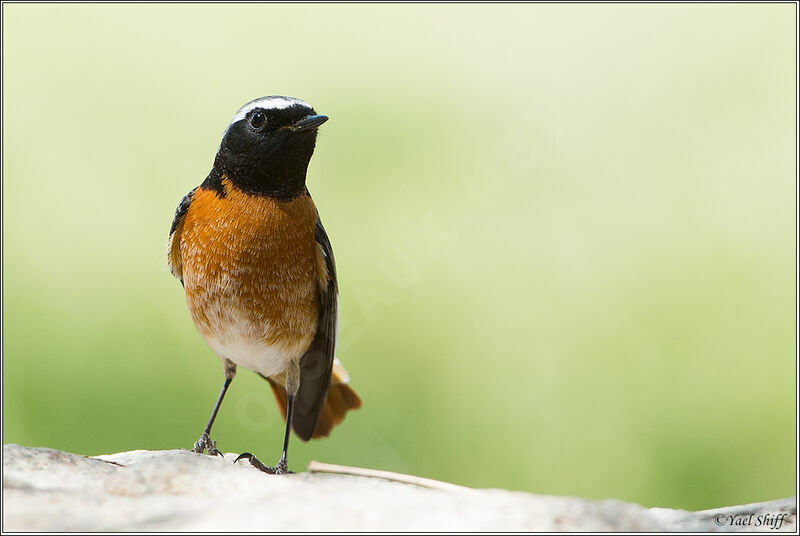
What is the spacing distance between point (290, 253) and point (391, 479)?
1.69m

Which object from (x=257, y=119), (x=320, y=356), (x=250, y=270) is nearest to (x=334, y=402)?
(x=320, y=356)

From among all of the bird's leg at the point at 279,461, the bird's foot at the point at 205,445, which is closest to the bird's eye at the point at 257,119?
the bird's leg at the point at 279,461

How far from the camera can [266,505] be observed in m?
2.70

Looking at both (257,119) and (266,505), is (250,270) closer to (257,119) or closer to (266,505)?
(257,119)

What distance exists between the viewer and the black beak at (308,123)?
418 cm

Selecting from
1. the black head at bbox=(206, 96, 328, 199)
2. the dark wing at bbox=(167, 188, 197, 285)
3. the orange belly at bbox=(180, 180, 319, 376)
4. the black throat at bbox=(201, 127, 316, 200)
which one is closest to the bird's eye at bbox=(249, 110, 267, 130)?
the black head at bbox=(206, 96, 328, 199)

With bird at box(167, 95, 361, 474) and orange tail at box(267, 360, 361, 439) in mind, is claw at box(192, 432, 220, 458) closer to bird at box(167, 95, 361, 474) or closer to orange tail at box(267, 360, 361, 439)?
bird at box(167, 95, 361, 474)

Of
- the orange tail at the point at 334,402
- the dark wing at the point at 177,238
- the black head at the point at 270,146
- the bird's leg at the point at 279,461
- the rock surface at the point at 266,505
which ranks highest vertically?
the black head at the point at 270,146

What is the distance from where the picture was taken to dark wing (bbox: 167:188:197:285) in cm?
477

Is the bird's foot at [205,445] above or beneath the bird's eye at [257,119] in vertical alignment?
beneath

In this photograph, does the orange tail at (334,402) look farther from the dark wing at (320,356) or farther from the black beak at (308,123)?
the black beak at (308,123)

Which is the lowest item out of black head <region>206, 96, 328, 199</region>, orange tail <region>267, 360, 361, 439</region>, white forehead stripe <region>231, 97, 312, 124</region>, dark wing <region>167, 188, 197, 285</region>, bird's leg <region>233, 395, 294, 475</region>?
bird's leg <region>233, 395, 294, 475</region>

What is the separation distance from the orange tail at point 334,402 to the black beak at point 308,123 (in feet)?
6.22

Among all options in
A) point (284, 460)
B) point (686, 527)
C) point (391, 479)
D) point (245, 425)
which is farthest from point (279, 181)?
point (686, 527)
